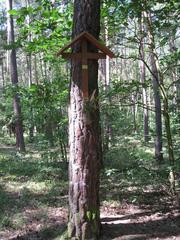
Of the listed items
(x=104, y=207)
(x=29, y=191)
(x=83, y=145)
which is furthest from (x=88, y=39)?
(x=29, y=191)

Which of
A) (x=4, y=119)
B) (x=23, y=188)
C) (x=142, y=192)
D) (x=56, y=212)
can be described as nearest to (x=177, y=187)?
(x=142, y=192)

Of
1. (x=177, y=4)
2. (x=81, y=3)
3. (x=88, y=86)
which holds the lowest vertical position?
(x=88, y=86)

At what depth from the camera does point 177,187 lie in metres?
6.79

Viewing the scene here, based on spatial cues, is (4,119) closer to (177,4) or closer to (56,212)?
(56,212)

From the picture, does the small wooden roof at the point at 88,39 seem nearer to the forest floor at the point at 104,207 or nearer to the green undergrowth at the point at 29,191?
Result: the forest floor at the point at 104,207

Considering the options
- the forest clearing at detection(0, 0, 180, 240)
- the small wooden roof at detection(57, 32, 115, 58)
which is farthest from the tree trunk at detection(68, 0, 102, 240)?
the small wooden roof at detection(57, 32, 115, 58)

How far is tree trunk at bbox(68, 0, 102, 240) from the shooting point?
4.70m

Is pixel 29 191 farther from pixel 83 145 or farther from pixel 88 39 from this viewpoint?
pixel 88 39

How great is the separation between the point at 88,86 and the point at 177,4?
244 cm

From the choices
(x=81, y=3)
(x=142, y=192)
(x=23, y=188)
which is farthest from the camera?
(x=23, y=188)

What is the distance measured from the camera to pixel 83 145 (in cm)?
469

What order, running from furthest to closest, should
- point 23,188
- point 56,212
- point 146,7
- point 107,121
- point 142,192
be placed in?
1. point 107,121
2. point 23,188
3. point 142,192
4. point 56,212
5. point 146,7

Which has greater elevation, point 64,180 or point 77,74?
point 77,74

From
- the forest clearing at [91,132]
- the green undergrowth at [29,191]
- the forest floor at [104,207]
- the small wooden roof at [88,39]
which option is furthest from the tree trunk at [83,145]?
the green undergrowth at [29,191]
